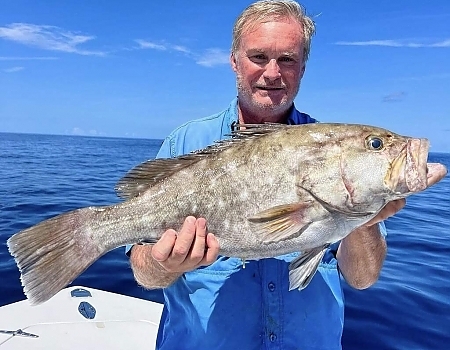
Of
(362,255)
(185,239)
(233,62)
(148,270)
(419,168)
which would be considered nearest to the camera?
(419,168)

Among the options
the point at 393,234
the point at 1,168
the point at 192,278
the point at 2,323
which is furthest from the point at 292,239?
the point at 1,168

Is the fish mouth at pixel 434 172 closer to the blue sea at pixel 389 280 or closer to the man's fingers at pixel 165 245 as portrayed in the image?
the man's fingers at pixel 165 245

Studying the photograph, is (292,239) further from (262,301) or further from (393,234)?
(393,234)

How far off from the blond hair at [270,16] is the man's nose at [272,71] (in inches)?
14.7

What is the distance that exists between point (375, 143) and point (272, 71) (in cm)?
109

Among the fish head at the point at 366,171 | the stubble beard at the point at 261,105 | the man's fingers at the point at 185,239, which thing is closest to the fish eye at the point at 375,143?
the fish head at the point at 366,171

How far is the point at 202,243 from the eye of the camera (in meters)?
2.88

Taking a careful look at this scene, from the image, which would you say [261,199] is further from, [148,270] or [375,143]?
[148,270]

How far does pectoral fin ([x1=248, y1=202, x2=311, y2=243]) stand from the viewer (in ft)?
9.23

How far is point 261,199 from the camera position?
9.61 feet

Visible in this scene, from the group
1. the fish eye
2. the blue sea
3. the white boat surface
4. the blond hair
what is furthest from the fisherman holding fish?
the blue sea

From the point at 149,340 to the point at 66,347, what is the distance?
3.07ft

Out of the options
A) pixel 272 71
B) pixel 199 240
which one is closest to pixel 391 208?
pixel 199 240

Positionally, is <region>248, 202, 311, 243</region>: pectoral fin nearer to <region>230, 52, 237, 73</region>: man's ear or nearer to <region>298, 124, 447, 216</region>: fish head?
<region>298, 124, 447, 216</region>: fish head
